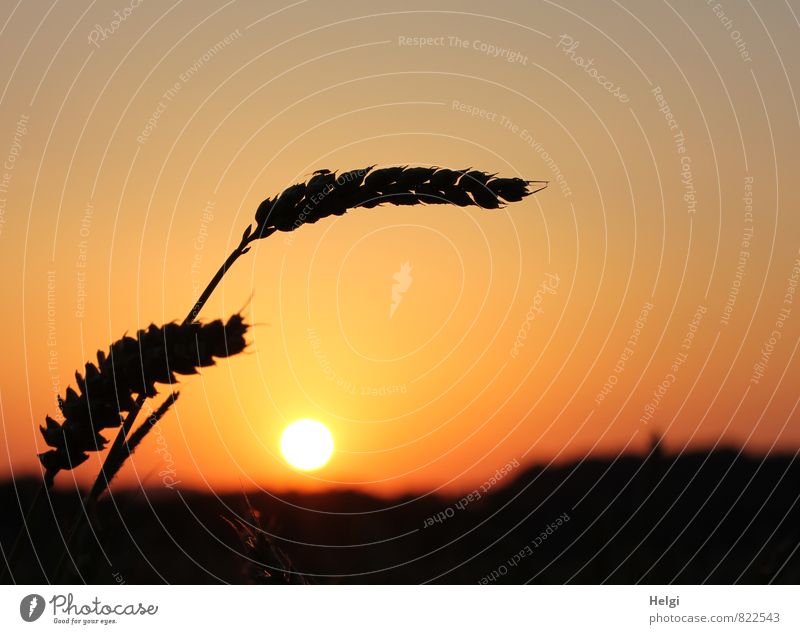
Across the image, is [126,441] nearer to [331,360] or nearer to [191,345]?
[191,345]

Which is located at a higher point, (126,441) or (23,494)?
(126,441)

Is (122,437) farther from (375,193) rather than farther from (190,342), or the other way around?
(375,193)
